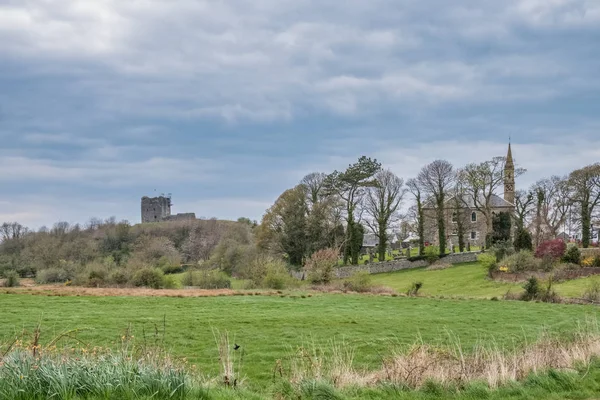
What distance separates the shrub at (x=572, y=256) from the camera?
40969 millimetres

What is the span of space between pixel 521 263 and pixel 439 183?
66.2 feet

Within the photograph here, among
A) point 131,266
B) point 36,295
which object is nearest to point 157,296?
point 36,295

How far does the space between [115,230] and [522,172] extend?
2026 inches

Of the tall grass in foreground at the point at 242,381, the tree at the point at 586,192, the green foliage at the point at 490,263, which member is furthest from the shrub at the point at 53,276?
the tree at the point at 586,192

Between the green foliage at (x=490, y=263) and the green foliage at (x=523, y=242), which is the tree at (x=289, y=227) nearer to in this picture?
the green foliage at (x=490, y=263)

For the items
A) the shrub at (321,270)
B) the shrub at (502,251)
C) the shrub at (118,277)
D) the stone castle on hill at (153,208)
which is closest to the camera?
the shrub at (118,277)

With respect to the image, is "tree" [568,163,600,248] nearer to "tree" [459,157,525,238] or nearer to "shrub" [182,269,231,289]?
"tree" [459,157,525,238]

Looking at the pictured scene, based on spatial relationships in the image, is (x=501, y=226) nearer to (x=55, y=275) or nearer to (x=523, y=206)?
(x=523, y=206)

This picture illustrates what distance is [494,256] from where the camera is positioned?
147 feet

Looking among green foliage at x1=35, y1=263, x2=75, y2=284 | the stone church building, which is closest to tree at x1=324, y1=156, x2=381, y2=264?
the stone church building

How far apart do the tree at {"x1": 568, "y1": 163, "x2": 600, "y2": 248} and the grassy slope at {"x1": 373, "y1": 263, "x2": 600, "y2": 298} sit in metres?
10.9

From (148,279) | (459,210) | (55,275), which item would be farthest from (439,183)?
(55,275)

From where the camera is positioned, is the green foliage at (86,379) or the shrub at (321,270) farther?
the shrub at (321,270)

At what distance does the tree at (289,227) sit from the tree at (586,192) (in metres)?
27.8
